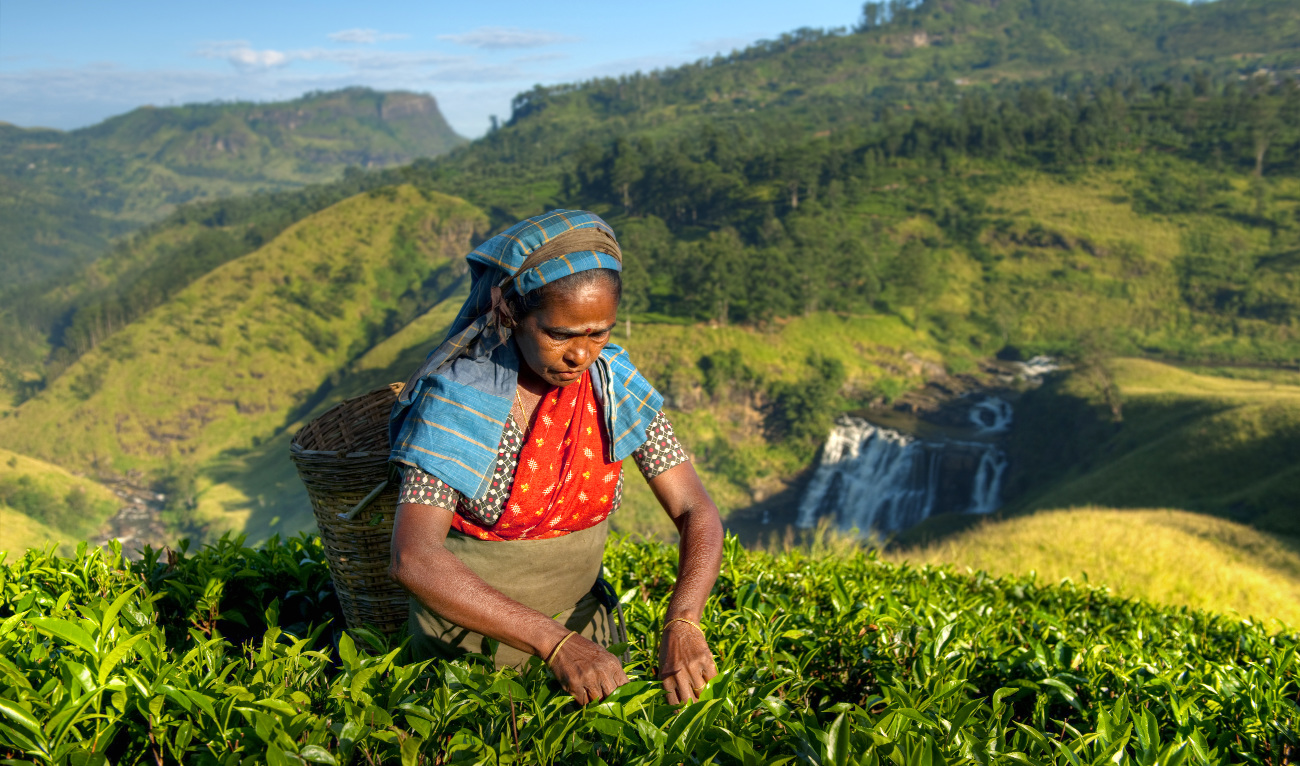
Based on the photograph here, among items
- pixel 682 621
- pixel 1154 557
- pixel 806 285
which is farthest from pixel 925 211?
pixel 682 621

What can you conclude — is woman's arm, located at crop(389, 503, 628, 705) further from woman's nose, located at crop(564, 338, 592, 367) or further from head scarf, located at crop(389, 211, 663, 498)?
woman's nose, located at crop(564, 338, 592, 367)

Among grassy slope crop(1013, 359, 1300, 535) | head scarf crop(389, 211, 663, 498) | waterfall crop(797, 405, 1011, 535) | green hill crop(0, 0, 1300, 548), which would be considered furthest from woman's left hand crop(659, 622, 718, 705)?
waterfall crop(797, 405, 1011, 535)

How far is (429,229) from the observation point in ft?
295

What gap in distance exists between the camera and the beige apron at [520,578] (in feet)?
6.79

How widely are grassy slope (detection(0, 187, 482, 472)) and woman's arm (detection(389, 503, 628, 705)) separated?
77.6 meters

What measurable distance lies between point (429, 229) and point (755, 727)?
93.5m

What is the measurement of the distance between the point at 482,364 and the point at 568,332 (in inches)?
9.4

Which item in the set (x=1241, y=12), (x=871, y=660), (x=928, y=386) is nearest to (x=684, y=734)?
(x=871, y=660)

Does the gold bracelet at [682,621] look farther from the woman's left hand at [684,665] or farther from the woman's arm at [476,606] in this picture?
the woman's arm at [476,606]

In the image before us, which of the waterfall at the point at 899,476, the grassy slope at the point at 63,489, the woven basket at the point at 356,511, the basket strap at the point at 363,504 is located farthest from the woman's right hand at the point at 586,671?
the grassy slope at the point at 63,489

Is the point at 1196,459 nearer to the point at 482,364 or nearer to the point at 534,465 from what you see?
the point at 534,465

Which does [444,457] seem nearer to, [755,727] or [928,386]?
[755,727]

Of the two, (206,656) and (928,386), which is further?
(928,386)

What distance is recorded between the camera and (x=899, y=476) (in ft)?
142
